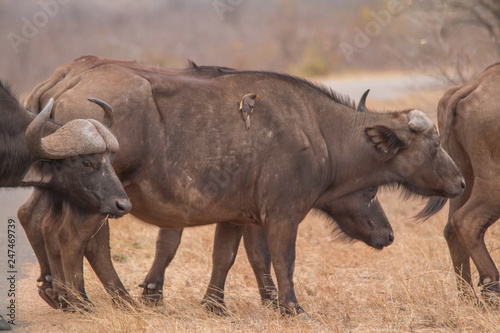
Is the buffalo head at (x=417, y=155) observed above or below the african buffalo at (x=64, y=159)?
above

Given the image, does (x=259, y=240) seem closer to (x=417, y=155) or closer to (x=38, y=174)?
(x=417, y=155)

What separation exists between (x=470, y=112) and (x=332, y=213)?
1641 mm

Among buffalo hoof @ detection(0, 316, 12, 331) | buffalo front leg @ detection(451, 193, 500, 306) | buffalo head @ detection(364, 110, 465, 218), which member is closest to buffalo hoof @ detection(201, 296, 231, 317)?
buffalo hoof @ detection(0, 316, 12, 331)

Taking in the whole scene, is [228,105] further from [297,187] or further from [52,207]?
[52,207]

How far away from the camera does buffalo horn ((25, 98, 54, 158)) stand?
5.45m

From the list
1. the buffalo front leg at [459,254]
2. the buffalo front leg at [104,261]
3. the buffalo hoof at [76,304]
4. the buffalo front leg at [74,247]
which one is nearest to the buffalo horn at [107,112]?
the buffalo front leg at [74,247]

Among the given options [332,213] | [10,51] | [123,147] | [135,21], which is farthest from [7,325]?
[135,21]

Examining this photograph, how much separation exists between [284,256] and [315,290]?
1173 mm

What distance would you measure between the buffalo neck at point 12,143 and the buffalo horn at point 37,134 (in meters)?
0.27

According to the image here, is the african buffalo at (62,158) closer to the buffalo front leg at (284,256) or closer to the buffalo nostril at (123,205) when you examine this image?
the buffalo nostril at (123,205)

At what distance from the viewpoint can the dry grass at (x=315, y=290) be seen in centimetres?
586

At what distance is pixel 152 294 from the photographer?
7.01 meters

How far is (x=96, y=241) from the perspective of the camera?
649cm

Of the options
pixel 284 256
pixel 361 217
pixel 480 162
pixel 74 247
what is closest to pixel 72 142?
pixel 74 247
